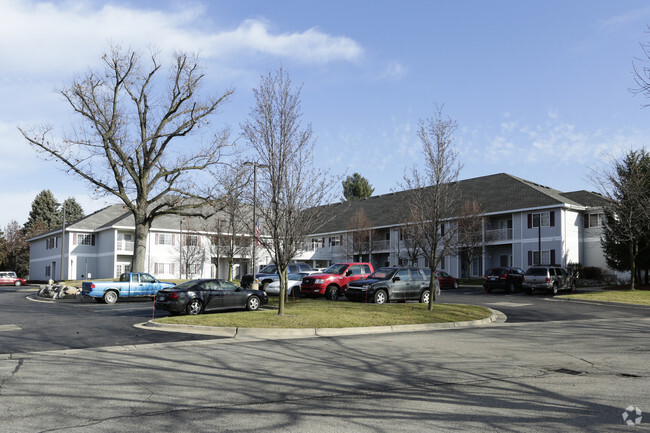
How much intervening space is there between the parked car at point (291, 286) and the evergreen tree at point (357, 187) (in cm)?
7690

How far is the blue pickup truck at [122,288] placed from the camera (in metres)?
27.1

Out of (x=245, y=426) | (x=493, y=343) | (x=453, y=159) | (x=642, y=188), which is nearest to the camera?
(x=245, y=426)

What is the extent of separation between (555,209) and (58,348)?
40664mm

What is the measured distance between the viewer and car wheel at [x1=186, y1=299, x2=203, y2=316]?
1911cm

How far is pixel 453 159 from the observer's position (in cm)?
1970

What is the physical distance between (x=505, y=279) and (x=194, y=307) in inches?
882

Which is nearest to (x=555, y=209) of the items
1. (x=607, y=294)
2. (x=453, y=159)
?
(x=607, y=294)

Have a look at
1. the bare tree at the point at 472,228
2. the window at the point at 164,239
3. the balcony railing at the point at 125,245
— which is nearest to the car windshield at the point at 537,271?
the bare tree at the point at 472,228

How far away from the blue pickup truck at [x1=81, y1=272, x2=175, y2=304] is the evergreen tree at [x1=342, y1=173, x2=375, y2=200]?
7665 cm

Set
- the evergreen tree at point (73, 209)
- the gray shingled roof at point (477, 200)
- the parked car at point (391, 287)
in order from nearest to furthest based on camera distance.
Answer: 1. the parked car at point (391, 287)
2. the gray shingled roof at point (477, 200)
3. the evergreen tree at point (73, 209)

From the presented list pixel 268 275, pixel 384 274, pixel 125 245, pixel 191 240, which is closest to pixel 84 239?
pixel 125 245

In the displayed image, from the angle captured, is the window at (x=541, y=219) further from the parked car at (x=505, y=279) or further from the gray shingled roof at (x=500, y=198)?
the parked car at (x=505, y=279)

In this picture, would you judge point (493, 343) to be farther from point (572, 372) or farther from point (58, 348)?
point (58, 348)

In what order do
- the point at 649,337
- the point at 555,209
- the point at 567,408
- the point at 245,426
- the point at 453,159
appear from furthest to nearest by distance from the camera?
the point at 555,209, the point at 453,159, the point at 649,337, the point at 567,408, the point at 245,426
